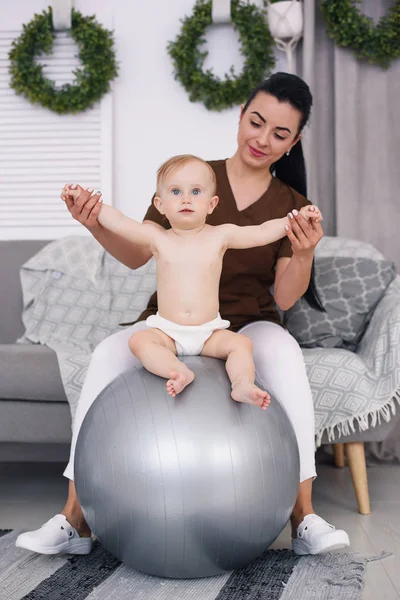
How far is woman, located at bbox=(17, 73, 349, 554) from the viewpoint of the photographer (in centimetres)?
160

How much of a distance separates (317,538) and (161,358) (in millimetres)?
521

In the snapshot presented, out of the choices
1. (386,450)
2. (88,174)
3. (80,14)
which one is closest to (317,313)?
(386,450)

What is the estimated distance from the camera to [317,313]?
2.45 m

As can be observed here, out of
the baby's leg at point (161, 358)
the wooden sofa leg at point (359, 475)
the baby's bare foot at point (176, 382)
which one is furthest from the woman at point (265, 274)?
the wooden sofa leg at point (359, 475)

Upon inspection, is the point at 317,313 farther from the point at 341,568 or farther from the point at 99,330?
the point at 341,568

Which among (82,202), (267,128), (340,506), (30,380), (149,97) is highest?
(149,97)

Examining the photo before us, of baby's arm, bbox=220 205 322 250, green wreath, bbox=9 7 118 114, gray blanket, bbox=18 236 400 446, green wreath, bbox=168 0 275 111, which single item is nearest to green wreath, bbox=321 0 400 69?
green wreath, bbox=168 0 275 111

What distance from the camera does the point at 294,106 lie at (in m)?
1.92

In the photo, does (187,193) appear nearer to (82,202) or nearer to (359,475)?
(82,202)

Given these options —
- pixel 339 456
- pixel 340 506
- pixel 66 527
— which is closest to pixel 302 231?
pixel 66 527

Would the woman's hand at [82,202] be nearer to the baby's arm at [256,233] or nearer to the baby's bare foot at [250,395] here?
Answer: the baby's arm at [256,233]

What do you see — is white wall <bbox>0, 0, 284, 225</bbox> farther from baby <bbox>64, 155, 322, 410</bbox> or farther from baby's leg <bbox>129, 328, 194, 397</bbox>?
baby's leg <bbox>129, 328, 194, 397</bbox>

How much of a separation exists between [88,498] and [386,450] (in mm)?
1662

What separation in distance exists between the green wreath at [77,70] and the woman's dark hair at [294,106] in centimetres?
129
